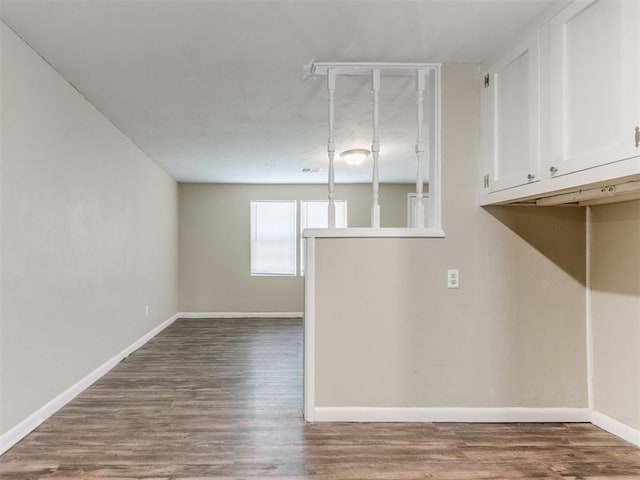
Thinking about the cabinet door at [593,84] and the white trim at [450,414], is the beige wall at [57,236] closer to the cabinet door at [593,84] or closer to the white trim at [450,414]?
the white trim at [450,414]

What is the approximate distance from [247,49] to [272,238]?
4.65 m

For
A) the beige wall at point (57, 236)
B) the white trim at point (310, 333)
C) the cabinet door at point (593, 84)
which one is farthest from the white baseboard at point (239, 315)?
the cabinet door at point (593, 84)

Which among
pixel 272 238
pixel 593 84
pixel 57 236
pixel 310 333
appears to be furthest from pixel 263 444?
pixel 272 238

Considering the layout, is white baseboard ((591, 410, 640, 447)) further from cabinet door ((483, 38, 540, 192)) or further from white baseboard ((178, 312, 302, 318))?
white baseboard ((178, 312, 302, 318))

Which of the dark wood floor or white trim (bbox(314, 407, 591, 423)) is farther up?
white trim (bbox(314, 407, 591, 423))

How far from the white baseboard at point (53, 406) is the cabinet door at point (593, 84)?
3209 millimetres

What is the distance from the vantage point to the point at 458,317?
8.35 feet

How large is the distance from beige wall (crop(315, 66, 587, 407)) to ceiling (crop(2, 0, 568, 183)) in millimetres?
1051

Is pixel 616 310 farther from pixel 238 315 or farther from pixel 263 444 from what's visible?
pixel 238 315

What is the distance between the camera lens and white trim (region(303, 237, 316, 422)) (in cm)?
252

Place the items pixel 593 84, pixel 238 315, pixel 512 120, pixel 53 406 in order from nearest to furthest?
pixel 593 84 < pixel 512 120 < pixel 53 406 < pixel 238 315

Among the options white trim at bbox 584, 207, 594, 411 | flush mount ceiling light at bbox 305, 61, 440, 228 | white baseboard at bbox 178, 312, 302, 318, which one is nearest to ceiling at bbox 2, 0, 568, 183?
flush mount ceiling light at bbox 305, 61, 440, 228

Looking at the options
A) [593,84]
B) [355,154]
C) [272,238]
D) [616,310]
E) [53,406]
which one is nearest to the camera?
[593,84]

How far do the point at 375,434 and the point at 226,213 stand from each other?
5069 millimetres
